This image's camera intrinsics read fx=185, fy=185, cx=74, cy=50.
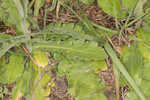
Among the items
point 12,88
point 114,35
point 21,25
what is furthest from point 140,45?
point 12,88

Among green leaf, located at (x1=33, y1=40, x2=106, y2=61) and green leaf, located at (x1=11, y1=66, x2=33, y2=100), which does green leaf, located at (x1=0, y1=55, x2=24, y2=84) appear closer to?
green leaf, located at (x1=11, y1=66, x2=33, y2=100)

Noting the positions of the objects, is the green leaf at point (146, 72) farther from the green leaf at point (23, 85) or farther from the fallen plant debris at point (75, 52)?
the green leaf at point (23, 85)

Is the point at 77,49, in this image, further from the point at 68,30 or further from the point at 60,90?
the point at 60,90

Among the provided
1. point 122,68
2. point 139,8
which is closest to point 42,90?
point 122,68

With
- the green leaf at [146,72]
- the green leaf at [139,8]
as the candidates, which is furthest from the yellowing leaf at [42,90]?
the green leaf at [139,8]

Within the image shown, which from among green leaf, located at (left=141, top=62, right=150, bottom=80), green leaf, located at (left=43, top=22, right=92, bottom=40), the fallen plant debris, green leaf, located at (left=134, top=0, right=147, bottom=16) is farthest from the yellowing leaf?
green leaf, located at (left=134, top=0, right=147, bottom=16)

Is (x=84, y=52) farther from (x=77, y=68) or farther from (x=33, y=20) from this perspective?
(x=33, y=20)
